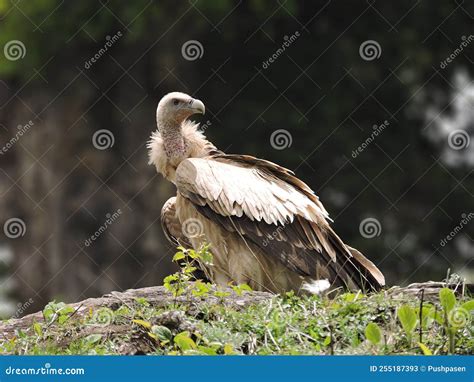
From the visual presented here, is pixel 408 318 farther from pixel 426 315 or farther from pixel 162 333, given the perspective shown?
pixel 162 333

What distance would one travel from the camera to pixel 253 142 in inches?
651

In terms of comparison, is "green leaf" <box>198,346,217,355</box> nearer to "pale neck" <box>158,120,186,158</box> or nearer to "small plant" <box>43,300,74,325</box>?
"small plant" <box>43,300,74,325</box>

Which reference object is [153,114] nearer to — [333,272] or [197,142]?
[197,142]

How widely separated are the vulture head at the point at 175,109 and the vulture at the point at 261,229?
612mm

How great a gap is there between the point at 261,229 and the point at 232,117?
7498 millimetres

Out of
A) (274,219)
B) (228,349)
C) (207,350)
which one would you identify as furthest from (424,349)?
(274,219)

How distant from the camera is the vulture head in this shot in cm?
1025

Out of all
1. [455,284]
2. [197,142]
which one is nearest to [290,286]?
[197,142]

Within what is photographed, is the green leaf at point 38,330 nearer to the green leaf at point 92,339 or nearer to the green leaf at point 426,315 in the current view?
the green leaf at point 92,339

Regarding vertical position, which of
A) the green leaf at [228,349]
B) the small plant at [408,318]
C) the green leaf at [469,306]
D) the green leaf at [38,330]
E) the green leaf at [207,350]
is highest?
the green leaf at [469,306]

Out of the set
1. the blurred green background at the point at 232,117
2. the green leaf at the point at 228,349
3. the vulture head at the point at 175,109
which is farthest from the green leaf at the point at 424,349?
the blurred green background at the point at 232,117

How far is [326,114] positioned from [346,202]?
1.31 m

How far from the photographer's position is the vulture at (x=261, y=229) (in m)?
9.33

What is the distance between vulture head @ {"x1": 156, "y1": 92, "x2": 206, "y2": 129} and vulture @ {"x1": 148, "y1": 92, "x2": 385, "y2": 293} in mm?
612
